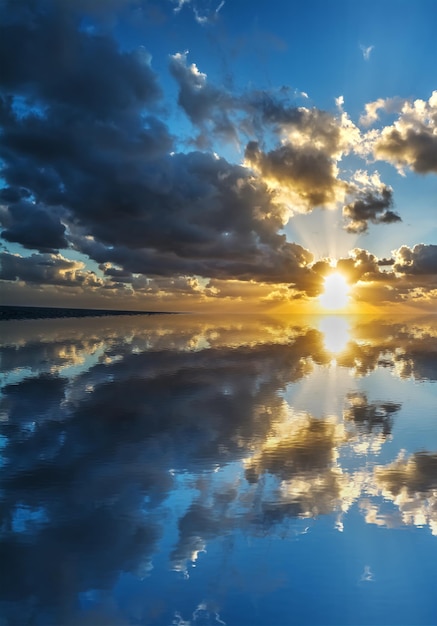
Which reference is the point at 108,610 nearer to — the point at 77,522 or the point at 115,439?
the point at 77,522

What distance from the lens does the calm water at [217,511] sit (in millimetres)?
8805

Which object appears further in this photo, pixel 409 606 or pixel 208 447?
pixel 208 447

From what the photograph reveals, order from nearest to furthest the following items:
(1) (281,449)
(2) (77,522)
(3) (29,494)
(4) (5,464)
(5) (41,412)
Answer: (2) (77,522)
(3) (29,494)
(4) (5,464)
(1) (281,449)
(5) (41,412)

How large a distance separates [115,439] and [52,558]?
29.7ft

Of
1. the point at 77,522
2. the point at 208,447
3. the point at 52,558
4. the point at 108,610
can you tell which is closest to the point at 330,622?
the point at 108,610

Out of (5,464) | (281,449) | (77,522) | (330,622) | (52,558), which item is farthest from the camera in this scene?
(281,449)

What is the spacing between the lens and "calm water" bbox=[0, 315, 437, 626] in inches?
347

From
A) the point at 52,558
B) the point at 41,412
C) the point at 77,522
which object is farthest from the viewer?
the point at 41,412

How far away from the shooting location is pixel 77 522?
38.5 feet

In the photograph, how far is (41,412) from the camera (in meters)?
23.7

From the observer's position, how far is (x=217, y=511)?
40.3 ft

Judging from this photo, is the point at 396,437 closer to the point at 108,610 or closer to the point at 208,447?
the point at 208,447

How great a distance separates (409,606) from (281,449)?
29.7 feet

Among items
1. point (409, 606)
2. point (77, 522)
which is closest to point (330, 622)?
point (409, 606)
